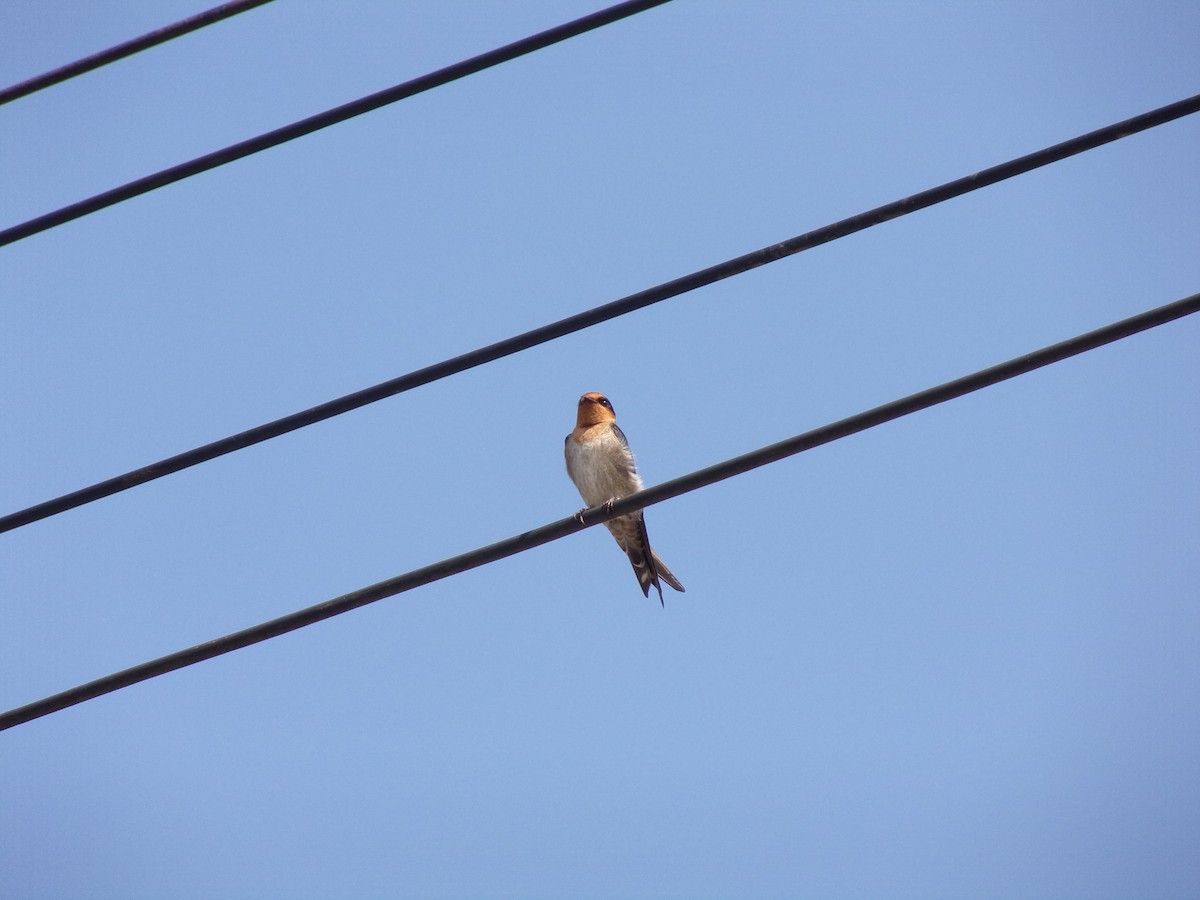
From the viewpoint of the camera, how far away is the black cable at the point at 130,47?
4738mm

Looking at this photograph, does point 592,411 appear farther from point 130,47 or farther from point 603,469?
point 130,47

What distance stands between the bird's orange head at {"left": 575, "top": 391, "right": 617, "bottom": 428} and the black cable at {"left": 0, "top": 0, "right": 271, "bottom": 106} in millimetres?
5847

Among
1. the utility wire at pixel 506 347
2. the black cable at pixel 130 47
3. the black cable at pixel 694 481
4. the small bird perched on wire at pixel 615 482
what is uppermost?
the small bird perched on wire at pixel 615 482

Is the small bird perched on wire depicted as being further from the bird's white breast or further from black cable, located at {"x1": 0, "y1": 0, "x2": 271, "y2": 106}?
black cable, located at {"x1": 0, "y1": 0, "x2": 271, "y2": 106}

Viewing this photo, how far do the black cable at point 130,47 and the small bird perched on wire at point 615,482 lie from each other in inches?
221

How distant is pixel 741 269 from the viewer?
14.9ft

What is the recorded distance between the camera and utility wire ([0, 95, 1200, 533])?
4445 mm

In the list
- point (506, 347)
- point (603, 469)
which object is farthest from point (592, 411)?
point (506, 347)

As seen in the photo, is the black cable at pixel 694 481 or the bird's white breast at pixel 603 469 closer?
the black cable at pixel 694 481

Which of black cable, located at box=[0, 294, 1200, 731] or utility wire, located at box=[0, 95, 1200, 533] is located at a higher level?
utility wire, located at box=[0, 95, 1200, 533]

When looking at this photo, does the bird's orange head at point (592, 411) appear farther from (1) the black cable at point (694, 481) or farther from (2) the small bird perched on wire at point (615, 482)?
(1) the black cable at point (694, 481)

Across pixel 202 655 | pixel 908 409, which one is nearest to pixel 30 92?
pixel 202 655

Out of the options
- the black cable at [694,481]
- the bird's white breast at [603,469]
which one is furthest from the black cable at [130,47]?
the bird's white breast at [603,469]

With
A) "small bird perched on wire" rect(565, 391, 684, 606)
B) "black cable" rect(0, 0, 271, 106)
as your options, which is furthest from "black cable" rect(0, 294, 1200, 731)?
"small bird perched on wire" rect(565, 391, 684, 606)
